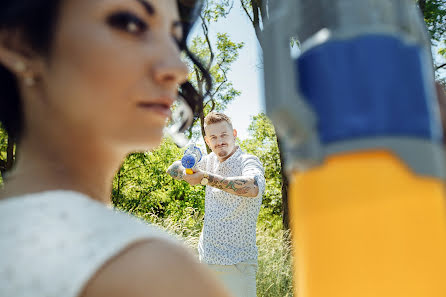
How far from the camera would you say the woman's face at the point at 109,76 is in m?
0.73

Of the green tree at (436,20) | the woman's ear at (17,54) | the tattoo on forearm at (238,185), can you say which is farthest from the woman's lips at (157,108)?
the green tree at (436,20)

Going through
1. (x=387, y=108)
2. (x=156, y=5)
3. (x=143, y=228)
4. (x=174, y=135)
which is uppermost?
(x=156, y=5)

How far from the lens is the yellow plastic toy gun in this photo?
44cm

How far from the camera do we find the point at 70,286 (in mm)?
579

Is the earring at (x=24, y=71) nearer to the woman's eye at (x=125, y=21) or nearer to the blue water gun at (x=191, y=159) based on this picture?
the woman's eye at (x=125, y=21)

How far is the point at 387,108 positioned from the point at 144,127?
1.48ft

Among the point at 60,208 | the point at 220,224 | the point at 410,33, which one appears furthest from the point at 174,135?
the point at 220,224

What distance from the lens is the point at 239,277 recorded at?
3.55 meters

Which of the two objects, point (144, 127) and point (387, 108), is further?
point (144, 127)

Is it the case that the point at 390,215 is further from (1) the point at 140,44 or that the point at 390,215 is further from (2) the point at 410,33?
(1) the point at 140,44

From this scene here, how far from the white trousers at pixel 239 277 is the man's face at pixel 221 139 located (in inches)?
39.8

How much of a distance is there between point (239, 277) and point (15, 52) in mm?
3096

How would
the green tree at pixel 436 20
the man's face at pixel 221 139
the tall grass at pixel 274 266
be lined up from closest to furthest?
the man's face at pixel 221 139, the tall grass at pixel 274 266, the green tree at pixel 436 20

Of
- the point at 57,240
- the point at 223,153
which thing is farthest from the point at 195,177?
the point at 57,240
